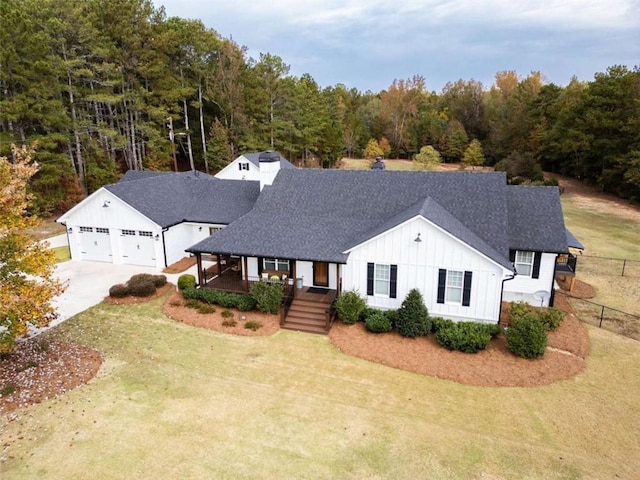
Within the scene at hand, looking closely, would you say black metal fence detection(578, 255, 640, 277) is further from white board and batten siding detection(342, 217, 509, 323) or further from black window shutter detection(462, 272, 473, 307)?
black window shutter detection(462, 272, 473, 307)

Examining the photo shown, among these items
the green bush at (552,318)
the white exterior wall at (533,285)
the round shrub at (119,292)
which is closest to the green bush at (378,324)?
the green bush at (552,318)

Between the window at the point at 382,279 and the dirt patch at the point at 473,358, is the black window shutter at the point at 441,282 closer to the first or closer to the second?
the dirt patch at the point at 473,358

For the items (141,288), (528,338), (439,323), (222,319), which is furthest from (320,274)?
(528,338)

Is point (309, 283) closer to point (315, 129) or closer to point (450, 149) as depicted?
point (315, 129)

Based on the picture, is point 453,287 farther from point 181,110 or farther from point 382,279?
point 181,110

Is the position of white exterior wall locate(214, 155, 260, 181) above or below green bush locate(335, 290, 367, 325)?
above

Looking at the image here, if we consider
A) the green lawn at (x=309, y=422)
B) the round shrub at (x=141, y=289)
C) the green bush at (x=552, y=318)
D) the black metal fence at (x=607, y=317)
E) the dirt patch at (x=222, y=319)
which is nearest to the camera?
the green lawn at (x=309, y=422)

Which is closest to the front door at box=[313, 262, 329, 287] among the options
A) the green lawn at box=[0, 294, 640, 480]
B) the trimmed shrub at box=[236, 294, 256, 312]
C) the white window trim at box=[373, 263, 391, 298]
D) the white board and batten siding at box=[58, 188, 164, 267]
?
the white window trim at box=[373, 263, 391, 298]
